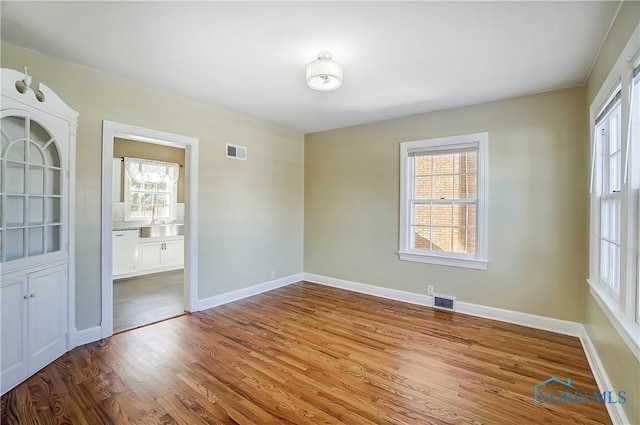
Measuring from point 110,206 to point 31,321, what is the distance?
1.18 meters

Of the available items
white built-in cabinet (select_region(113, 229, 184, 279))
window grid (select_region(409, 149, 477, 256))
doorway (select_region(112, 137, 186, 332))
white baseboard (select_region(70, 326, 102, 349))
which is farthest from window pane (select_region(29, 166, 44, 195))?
window grid (select_region(409, 149, 477, 256))

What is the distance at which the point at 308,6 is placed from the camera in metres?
1.93

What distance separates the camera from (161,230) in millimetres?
5926

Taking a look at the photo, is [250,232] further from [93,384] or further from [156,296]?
[93,384]

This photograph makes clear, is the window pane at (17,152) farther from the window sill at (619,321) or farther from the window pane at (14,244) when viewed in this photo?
the window sill at (619,321)

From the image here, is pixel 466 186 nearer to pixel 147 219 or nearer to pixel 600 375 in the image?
pixel 600 375

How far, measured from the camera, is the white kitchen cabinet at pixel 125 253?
5285mm

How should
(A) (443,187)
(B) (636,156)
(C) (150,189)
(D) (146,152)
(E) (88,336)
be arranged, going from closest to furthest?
1. (B) (636,156)
2. (E) (88,336)
3. (A) (443,187)
4. (D) (146,152)
5. (C) (150,189)

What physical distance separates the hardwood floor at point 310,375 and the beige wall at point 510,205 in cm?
48

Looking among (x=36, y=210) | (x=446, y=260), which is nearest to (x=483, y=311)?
(x=446, y=260)

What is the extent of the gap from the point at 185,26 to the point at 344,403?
2.96 m

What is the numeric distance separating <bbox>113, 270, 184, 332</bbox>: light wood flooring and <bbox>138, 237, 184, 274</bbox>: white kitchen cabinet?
229 mm

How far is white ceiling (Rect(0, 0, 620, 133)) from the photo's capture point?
198 cm

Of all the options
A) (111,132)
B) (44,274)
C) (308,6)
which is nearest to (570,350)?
(308,6)
